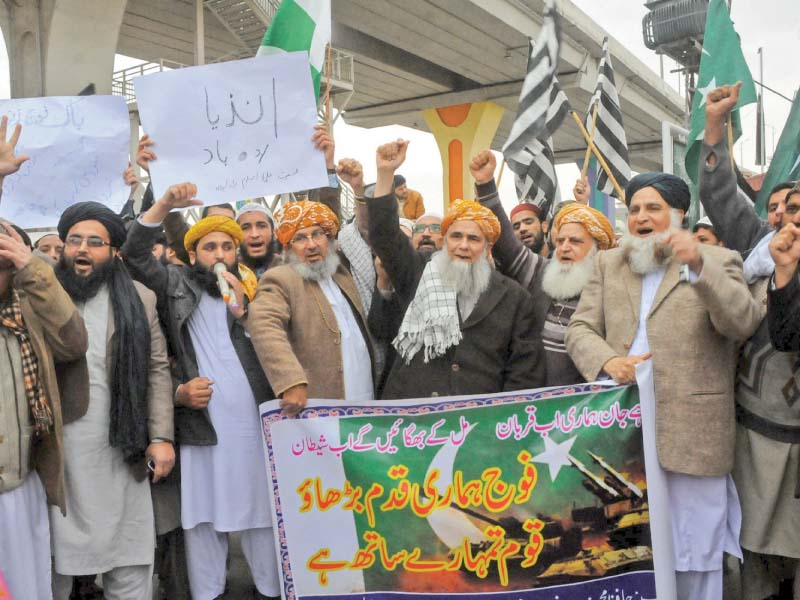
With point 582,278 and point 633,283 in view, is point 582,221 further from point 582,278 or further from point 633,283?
point 633,283

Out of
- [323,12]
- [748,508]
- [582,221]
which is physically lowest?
[748,508]

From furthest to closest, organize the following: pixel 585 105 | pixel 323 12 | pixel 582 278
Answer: pixel 585 105 → pixel 323 12 → pixel 582 278

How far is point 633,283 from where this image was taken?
10.3 feet

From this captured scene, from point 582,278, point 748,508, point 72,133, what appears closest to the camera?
point 748,508

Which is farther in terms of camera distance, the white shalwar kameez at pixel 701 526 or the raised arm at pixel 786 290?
the white shalwar kameez at pixel 701 526

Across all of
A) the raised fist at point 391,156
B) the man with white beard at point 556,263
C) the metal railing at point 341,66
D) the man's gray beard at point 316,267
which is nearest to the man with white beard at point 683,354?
the man with white beard at point 556,263

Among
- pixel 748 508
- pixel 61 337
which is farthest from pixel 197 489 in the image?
pixel 748 508

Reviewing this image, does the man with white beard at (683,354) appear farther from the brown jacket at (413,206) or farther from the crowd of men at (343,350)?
the brown jacket at (413,206)

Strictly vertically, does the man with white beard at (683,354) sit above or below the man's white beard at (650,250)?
below

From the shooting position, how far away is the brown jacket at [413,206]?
21.5 feet

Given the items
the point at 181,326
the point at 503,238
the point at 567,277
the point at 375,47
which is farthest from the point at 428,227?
the point at 375,47

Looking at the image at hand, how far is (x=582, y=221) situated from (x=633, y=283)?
1.82 ft

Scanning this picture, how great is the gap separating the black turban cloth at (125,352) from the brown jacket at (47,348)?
0.23 m

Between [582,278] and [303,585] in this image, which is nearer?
[303,585]
